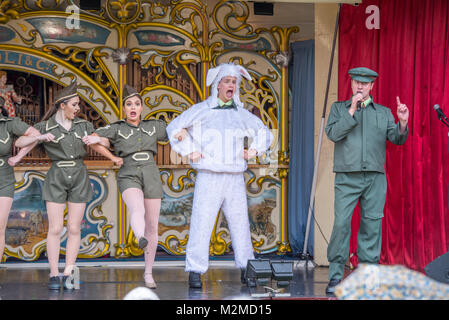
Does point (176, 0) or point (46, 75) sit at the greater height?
point (176, 0)

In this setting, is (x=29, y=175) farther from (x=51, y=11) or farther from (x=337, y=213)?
(x=337, y=213)

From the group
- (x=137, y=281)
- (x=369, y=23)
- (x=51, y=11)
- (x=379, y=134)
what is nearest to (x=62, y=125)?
(x=137, y=281)

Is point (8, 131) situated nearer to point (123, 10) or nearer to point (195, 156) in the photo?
point (195, 156)

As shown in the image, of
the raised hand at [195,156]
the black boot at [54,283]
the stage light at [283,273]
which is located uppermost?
the raised hand at [195,156]

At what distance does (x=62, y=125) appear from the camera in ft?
19.1

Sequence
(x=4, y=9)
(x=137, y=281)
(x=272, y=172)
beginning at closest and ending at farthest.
Result: (x=137, y=281), (x=4, y=9), (x=272, y=172)

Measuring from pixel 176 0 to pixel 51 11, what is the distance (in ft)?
4.12

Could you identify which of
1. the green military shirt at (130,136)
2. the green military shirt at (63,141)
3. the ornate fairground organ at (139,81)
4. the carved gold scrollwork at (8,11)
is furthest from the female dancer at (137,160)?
the carved gold scrollwork at (8,11)

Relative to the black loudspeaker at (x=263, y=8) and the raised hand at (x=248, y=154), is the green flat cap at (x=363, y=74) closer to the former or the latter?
the raised hand at (x=248, y=154)

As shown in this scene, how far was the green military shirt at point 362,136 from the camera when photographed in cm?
548

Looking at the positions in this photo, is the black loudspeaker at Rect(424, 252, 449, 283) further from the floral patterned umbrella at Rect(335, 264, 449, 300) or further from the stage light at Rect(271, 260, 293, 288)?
the floral patterned umbrella at Rect(335, 264, 449, 300)

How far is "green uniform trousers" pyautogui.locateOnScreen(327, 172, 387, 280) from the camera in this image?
5.51 m

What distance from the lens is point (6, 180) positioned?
5.58 m

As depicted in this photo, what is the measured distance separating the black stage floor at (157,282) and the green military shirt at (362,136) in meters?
1.04
